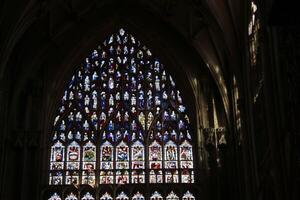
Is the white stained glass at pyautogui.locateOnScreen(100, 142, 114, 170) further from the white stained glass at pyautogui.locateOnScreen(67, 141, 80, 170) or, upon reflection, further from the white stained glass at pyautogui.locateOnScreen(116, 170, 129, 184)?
the white stained glass at pyautogui.locateOnScreen(67, 141, 80, 170)

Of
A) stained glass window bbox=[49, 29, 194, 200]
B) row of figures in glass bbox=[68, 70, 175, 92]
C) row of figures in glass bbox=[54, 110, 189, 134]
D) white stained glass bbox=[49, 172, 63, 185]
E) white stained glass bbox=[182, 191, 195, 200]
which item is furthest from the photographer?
row of figures in glass bbox=[68, 70, 175, 92]

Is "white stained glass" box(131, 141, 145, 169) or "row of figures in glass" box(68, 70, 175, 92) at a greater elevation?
"row of figures in glass" box(68, 70, 175, 92)

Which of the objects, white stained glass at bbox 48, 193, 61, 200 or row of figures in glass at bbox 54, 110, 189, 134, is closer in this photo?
white stained glass at bbox 48, 193, 61, 200

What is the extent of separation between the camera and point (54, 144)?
22.5m

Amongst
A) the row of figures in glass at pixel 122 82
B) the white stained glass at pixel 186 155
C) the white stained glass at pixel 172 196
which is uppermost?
the row of figures in glass at pixel 122 82

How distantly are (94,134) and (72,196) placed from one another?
7.68 ft

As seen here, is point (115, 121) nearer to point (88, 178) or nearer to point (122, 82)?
point (122, 82)

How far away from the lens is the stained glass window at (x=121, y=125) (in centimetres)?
2195

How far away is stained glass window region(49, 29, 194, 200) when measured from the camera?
22.0 meters

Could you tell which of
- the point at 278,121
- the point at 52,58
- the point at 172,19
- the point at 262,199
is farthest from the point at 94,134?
the point at 278,121

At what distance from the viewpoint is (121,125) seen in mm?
22812

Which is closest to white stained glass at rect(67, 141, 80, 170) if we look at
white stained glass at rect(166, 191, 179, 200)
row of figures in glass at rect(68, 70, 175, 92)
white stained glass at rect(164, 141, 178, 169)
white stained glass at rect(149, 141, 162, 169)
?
row of figures in glass at rect(68, 70, 175, 92)

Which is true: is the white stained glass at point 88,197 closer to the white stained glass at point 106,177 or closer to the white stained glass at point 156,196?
the white stained glass at point 106,177

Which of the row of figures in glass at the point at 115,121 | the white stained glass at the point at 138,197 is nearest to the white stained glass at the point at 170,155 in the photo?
the row of figures in glass at the point at 115,121
